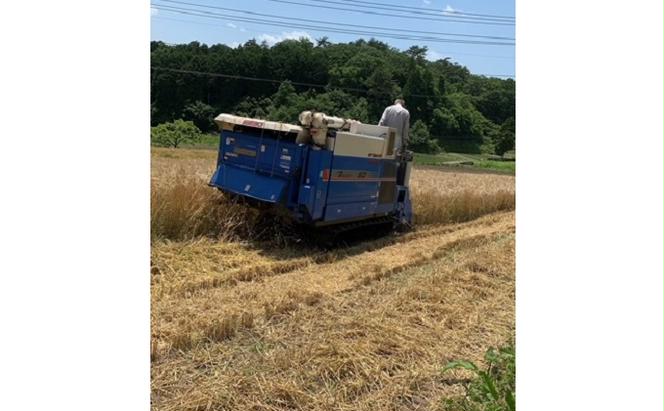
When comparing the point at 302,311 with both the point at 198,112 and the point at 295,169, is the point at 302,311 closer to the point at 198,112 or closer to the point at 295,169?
the point at 198,112

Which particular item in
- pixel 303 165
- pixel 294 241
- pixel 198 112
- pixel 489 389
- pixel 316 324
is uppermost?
pixel 198 112

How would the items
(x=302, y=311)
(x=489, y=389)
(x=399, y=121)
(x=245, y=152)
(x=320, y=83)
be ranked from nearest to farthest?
(x=489, y=389)
(x=302, y=311)
(x=320, y=83)
(x=245, y=152)
(x=399, y=121)

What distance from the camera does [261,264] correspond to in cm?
609

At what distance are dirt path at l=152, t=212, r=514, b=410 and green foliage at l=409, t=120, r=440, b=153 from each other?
1.40 meters

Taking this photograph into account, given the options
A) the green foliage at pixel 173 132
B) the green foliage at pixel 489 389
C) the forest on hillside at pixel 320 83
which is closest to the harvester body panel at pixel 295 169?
the forest on hillside at pixel 320 83

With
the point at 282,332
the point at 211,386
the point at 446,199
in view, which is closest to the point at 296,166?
the point at 282,332

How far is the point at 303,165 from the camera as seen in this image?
6.68 meters

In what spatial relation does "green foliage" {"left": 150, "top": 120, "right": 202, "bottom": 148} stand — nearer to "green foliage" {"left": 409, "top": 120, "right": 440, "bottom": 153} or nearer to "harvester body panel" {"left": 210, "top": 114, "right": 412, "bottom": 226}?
"harvester body panel" {"left": 210, "top": 114, "right": 412, "bottom": 226}

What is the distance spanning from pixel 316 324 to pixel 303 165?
292 centimetres

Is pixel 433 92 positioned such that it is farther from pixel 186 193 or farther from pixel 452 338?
pixel 186 193

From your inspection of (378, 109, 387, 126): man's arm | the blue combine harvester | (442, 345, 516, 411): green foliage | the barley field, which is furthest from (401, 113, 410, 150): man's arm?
(442, 345, 516, 411): green foliage

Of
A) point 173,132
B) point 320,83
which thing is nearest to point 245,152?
point 320,83

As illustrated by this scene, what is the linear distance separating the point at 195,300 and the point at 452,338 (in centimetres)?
215

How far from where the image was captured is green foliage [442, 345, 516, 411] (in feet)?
8.24
